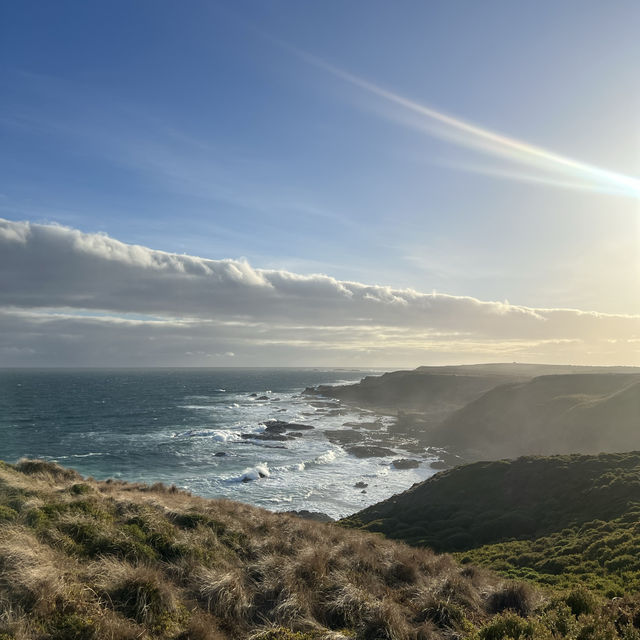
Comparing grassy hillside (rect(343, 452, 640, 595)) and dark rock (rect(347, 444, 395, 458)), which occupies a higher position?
grassy hillside (rect(343, 452, 640, 595))

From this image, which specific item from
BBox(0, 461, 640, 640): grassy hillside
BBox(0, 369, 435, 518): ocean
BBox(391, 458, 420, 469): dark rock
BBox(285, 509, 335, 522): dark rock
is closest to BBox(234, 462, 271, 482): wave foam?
BBox(0, 369, 435, 518): ocean

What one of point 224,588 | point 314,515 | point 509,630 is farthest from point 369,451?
point 509,630

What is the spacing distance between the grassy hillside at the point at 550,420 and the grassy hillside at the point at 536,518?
83.5ft

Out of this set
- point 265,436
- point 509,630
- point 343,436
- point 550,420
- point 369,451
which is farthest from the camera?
point 343,436

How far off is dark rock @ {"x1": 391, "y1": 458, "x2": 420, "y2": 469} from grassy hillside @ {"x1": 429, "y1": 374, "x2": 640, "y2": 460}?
31.8 ft

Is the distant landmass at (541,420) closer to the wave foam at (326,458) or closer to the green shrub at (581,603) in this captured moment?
the wave foam at (326,458)

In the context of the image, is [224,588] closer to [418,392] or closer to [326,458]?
[326,458]

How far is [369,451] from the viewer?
195 feet

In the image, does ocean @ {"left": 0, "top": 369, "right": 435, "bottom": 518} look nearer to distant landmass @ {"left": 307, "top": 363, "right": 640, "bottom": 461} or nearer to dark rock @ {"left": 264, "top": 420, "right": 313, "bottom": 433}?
dark rock @ {"left": 264, "top": 420, "right": 313, "bottom": 433}

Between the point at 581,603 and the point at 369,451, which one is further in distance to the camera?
the point at 369,451

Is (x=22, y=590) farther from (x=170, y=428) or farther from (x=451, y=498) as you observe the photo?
(x=170, y=428)

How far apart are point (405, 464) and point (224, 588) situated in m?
47.5

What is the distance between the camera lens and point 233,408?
112m

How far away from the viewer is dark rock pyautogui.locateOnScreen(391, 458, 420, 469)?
171 feet
